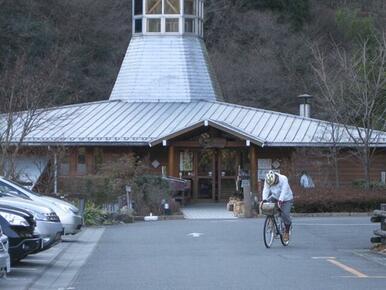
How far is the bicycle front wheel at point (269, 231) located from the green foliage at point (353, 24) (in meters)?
41.6

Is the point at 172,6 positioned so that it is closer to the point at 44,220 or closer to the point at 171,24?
the point at 171,24

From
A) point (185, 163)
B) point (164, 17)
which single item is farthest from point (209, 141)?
point (164, 17)

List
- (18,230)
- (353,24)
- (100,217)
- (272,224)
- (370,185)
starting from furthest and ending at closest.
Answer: (353,24)
(370,185)
(100,217)
(272,224)
(18,230)

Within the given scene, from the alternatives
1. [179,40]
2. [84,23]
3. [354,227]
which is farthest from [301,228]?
[84,23]

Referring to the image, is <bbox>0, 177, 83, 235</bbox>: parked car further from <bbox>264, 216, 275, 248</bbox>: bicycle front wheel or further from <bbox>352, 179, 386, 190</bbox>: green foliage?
<bbox>352, 179, 386, 190</bbox>: green foliage

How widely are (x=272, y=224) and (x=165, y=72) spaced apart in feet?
85.5

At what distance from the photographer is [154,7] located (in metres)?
48.2

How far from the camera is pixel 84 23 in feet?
201

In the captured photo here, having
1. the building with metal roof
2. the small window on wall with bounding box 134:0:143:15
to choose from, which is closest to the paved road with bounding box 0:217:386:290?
the building with metal roof

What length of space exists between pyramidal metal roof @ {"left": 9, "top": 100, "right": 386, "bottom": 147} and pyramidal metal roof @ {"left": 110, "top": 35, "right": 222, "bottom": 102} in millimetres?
475

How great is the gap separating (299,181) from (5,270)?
28134 millimetres

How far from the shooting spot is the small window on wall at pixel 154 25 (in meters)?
48.0

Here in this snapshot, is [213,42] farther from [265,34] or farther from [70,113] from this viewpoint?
[70,113]

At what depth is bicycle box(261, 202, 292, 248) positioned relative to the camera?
21422mm
